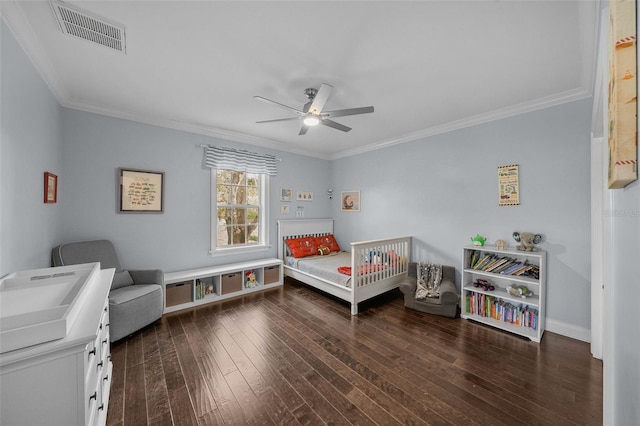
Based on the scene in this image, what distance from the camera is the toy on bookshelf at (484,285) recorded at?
113 inches

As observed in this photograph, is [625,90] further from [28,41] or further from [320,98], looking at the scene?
[28,41]

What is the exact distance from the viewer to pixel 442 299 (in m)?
2.94

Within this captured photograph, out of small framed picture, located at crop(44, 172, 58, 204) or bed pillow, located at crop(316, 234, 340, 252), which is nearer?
small framed picture, located at crop(44, 172, 58, 204)

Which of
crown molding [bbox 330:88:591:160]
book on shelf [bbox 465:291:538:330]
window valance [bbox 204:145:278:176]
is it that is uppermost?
crown molding [bbox 330:88:591:160]

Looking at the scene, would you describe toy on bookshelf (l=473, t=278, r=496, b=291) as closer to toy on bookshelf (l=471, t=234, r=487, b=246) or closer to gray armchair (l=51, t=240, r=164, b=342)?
toy on bookshelf (l=471, t=234, r=487, b=246)

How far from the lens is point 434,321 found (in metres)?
2.88

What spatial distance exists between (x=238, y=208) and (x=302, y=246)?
1.31 m

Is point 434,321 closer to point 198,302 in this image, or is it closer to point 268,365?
point 268,365

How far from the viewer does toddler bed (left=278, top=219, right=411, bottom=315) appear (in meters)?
3.16

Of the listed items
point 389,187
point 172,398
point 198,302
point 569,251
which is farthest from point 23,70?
point 569,251

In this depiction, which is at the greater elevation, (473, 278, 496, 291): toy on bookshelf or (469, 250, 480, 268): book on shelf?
(469, 250, 480, 268): book on shelf

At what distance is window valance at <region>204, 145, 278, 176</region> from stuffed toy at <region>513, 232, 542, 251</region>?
3.64m

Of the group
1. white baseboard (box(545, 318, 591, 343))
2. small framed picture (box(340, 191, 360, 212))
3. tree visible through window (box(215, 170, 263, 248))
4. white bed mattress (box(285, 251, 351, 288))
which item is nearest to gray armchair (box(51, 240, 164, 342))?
tree visible through window (box(215, 170, 263, 248))

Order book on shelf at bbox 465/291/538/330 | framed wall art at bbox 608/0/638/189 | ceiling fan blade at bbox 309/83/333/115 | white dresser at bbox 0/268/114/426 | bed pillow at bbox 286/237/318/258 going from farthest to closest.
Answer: bed pillow at bbox 286/237/318/258 < book on shelf at bbox 465/291/538/330 < ceiling fan blade at bbox 309/83/333/115 < white dresser at bbox 0/268/114/426 < framed wall art at bbox 608/0/638/189
